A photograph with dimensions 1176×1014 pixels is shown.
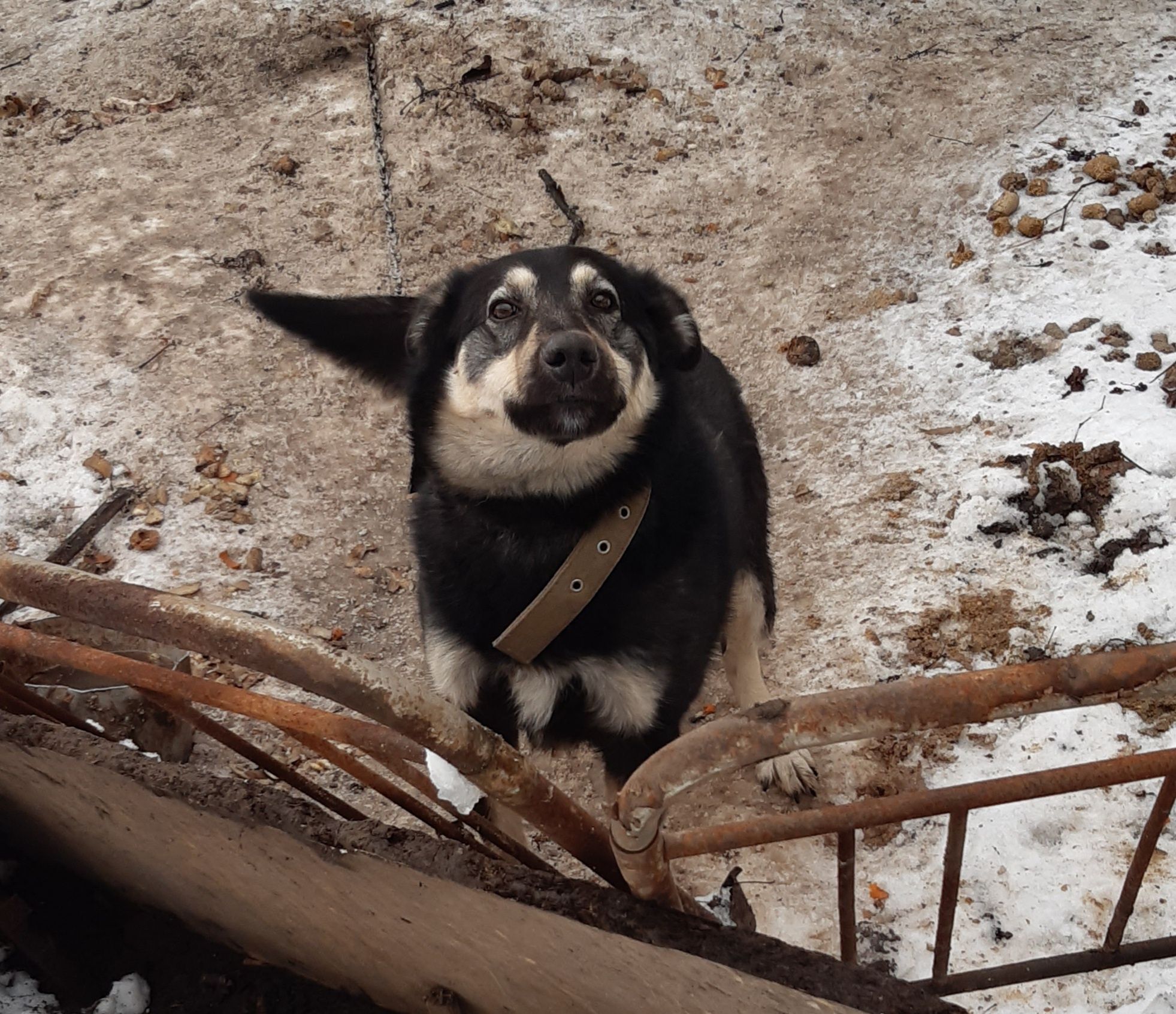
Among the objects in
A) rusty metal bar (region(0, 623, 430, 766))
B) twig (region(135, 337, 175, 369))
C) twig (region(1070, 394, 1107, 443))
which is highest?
rusty metal bar (region(0, 623, 430, 766))

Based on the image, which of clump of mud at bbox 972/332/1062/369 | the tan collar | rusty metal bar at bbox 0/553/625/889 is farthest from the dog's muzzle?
Result: clump of mud at bbox 972/332/1062/369

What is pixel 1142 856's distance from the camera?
1837 mm

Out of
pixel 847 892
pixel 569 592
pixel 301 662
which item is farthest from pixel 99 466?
pixel 847 892

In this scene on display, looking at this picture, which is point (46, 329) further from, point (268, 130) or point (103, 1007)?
point (103, 1007)

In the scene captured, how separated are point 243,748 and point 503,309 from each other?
1298 millimetres

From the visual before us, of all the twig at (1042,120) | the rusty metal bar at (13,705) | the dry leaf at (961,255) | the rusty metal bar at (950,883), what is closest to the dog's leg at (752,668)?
the rusty metal bar at (950,883)

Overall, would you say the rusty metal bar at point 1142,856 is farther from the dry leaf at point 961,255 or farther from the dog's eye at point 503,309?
the dry leaf at point 961,255

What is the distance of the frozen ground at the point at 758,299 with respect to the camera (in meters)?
3.09

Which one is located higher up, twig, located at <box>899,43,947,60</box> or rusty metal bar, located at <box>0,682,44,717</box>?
rusty metal bar, located at <box>0,682,44,717</box>

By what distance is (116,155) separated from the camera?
5977 millimetres

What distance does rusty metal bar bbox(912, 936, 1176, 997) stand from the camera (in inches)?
78.6

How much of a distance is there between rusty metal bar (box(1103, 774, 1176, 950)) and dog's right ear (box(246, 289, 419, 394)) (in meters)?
1.96

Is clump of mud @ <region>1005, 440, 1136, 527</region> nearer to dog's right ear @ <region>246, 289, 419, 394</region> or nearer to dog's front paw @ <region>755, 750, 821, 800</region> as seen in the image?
dog's front paw @ <region>755, 750, 821, 800</region>

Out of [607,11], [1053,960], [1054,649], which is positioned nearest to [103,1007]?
[1053,960]
